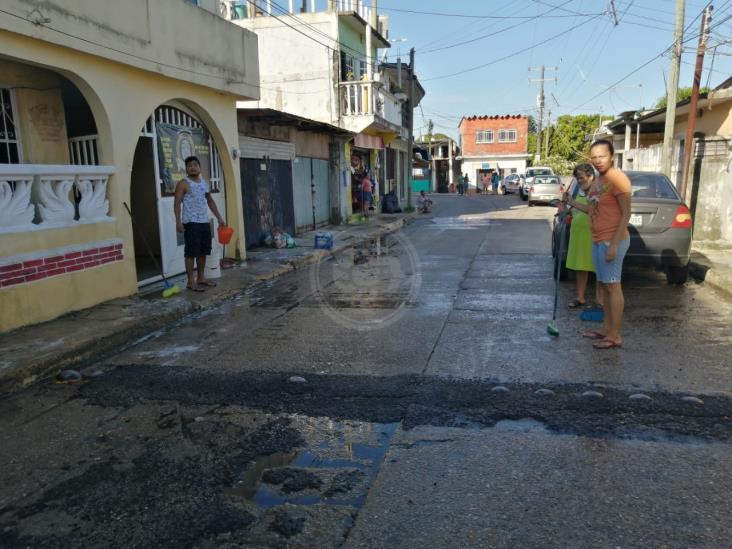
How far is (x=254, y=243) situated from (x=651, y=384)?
34.2ft

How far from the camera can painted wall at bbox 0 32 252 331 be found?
20.9 feet

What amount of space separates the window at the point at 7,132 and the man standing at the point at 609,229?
22.3ft

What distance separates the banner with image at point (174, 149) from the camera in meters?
9.42

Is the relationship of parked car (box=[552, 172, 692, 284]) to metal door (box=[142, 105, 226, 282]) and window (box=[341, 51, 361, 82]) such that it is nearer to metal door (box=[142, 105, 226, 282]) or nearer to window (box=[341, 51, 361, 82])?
metal door (box=[142, 105, 226, 282])

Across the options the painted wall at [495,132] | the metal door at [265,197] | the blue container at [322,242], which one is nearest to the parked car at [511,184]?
the painted wall at [495,132]

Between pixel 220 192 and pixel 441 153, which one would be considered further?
pixel 441 153

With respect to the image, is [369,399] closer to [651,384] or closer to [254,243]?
[651,384]

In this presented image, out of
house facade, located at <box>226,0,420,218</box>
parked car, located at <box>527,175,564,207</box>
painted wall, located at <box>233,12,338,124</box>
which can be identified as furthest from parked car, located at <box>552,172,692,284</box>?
parked car, located at <box>527,175,564,207</box>

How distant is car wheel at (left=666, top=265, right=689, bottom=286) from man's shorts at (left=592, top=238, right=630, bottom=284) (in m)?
3.69

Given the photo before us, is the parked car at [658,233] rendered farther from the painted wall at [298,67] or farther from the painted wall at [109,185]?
the painted wall at [298,67]

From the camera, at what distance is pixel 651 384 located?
15.3 feet

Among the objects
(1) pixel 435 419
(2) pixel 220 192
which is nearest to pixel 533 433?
(1) pixel 435 419

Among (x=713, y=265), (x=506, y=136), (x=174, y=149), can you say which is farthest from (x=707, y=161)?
(x=506, y=136)

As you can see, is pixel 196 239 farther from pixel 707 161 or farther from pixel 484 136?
pixel 484 136
